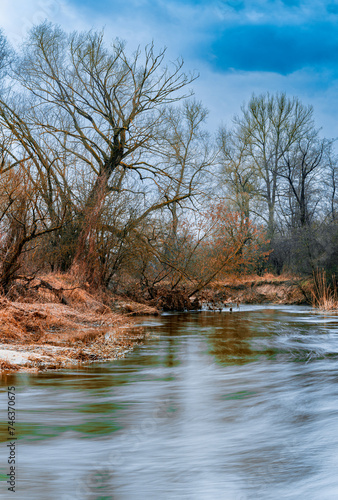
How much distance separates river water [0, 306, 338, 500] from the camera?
10.5ft

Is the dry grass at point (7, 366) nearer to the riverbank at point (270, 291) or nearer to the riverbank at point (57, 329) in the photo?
the riverbank at point (57, 329)

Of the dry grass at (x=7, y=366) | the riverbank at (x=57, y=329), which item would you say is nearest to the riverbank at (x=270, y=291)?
the riverbank at (x=57, y=329)

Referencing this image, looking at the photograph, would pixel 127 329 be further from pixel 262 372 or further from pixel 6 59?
pixel 6 59

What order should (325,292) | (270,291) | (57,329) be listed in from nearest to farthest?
(57,329)
(325,292)
(270,291)

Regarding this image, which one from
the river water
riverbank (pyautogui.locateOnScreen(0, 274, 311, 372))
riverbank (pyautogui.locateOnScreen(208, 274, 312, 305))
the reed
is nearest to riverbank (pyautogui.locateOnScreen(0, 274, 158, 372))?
riverbank (pyautogui.locateOnScreen(0, 274, 311, 372))

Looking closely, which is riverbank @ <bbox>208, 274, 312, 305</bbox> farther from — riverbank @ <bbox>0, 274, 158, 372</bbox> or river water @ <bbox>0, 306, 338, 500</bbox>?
river water @ <bbox>0, 306, 338, 500</bbox>

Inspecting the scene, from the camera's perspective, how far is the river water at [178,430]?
3.19 metres

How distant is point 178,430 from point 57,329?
641cm

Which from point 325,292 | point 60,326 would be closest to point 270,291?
point 325,292

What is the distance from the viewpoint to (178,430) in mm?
4344

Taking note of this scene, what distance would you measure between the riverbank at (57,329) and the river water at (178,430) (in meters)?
0.54

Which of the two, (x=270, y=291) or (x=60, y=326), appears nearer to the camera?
(x=60, y=326)

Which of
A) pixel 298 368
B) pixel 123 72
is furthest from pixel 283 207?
pixel 298 368

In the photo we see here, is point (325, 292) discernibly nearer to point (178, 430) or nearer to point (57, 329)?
point (57, 329)
